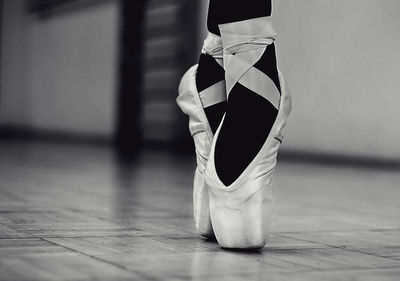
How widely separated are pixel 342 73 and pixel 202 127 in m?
4.28

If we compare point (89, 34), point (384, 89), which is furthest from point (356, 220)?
point (89, 34)

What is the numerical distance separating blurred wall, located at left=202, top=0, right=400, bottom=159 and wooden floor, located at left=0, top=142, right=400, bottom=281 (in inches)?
91.2

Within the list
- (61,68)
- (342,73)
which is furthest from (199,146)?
(61,68)

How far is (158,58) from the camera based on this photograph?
818 cm

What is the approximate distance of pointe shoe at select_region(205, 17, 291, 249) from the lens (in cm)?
134

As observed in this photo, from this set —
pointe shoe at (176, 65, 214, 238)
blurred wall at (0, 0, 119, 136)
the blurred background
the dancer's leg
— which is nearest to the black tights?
the dancer's leg

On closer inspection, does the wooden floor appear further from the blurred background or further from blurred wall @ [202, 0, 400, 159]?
the blurred background

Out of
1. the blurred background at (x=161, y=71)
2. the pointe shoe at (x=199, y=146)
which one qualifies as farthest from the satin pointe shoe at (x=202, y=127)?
the blurred background at (x=161, y=71)

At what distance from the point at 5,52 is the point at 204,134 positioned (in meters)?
10.4

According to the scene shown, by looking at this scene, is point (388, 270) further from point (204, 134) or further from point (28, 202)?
point (28, 202)

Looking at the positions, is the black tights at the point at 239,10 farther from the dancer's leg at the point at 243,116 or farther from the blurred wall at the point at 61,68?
the blurred wall at the point at 61,68

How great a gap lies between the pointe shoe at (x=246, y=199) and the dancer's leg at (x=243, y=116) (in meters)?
0.01

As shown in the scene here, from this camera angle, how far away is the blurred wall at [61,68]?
897cm

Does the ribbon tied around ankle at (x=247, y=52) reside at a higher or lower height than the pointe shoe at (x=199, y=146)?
higher
